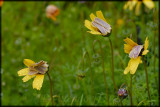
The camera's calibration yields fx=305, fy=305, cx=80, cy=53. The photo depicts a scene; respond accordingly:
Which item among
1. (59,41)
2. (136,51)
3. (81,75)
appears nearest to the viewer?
(136,51)

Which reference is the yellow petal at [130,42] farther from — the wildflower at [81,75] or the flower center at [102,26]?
the wildflower at [81,75]

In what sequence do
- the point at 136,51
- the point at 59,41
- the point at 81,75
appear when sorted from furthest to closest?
the point at 59,41 → the point at 81,75 → the point at 136,51

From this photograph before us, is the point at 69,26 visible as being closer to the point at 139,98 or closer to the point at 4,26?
the point at 4,26

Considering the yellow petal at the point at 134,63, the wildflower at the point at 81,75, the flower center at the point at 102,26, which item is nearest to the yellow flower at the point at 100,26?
the flower center at the point at 102,26

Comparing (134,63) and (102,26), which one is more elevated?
(102,26)

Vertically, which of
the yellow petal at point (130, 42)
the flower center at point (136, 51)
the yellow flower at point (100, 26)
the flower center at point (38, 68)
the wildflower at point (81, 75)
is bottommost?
the wildflower at point (81, 75)

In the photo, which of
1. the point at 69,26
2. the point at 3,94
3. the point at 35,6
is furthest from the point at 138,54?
the point at 35,6

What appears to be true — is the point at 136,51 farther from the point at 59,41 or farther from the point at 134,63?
the point at 59,41

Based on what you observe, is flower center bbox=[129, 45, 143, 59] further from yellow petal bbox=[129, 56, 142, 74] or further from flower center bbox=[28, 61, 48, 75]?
flower center bbox=[28, 61, 48, 75]

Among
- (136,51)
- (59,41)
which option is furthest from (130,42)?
(59,41)
